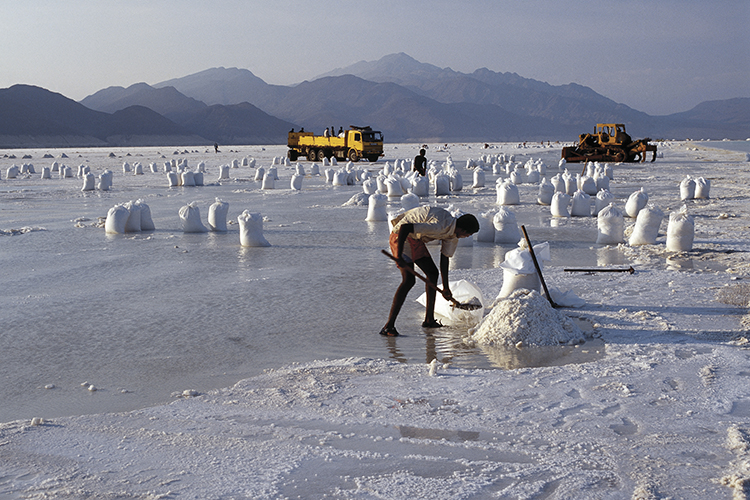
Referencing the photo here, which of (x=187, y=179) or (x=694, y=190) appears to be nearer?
(x=694, y=190)

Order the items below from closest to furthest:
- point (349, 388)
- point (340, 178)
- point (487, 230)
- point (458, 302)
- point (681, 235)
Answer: point (349, 388)
point (458, 302)
point (681, 235)
point (487, 230)
point (340, 178)

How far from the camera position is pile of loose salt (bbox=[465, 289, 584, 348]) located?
16.9 feet

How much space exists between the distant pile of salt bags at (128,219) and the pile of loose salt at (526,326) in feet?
25.2

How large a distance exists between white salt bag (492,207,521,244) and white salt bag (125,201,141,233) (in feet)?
18.4

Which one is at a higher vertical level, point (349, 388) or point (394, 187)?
point (394, 187)

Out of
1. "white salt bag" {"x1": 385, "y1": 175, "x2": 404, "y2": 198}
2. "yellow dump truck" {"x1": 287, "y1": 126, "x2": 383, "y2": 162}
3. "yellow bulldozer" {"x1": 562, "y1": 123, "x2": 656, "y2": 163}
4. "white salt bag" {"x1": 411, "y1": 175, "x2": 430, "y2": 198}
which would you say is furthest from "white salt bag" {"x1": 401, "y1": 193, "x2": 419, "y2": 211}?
"yellow dump truck" {"x1": 287, "y1": 126, "x2": 383, "y2": 162}

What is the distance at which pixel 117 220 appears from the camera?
11367 mm

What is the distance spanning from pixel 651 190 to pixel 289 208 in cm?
982

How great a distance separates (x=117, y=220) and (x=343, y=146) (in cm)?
2659

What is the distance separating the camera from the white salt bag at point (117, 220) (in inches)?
447

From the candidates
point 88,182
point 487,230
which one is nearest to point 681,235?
point 487,230

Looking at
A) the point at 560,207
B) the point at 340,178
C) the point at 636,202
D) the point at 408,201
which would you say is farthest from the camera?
the point at 340,178

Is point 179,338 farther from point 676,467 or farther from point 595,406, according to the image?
point 676,467

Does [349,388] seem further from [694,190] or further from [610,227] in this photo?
[694,190]
